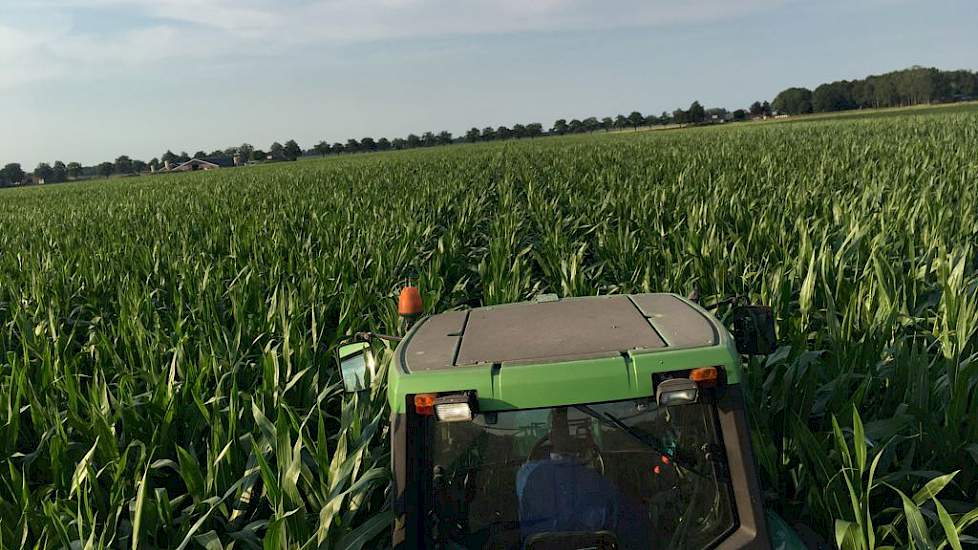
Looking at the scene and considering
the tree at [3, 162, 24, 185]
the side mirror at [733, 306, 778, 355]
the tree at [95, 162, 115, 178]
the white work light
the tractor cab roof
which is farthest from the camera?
the tree at [95, 162, 115, 178]

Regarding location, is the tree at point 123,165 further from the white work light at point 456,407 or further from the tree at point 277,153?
the white work light at point 456,407

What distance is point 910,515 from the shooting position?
1.91m

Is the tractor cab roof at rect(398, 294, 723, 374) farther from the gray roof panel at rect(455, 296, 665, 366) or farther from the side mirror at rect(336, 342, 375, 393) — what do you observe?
the side mirror at rect(336, 342, 375, 393)

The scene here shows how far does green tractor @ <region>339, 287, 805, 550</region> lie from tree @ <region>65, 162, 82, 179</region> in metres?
106

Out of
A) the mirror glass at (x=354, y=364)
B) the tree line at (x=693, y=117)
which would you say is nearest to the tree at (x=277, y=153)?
the tree line at (x=693, y=117)

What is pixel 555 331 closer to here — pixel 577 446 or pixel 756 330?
pixel 577 446

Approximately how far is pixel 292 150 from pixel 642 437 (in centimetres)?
9267

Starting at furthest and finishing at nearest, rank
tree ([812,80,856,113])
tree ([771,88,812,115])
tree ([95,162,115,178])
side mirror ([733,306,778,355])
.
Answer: tree ([771,88,812,115]), tree ([812,80,856,113]), tree ([95,162,115,178]), side mirror ([733,306,778,355])

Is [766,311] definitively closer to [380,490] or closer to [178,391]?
[380,490]

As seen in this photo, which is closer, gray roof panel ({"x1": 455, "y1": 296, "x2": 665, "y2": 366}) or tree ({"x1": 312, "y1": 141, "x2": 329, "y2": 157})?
gray roof panel ({"x1": 455, "y1": 296, "x2": 665, "y2": 366})

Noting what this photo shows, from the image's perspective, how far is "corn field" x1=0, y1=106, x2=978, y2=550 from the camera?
2.18m

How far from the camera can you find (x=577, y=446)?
1.59 meters

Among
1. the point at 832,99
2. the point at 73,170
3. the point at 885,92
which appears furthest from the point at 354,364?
the point at 885,92

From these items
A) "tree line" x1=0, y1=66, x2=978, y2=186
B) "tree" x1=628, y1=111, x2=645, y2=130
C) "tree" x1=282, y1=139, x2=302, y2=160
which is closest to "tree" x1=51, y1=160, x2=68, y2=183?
"tree line" x1=0, y1=66, x2=978, y2=186
